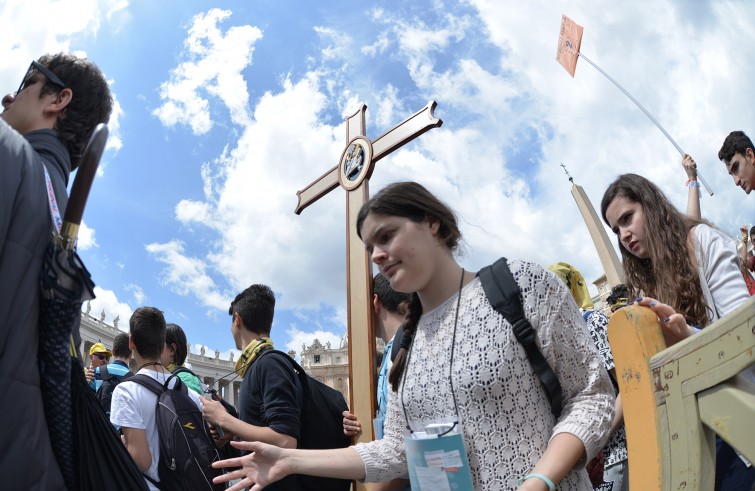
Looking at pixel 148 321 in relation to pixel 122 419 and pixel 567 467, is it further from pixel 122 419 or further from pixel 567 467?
pixel 567 467

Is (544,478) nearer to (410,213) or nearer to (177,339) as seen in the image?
(410,213)

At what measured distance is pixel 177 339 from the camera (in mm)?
4469

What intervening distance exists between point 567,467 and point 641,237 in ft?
4.21

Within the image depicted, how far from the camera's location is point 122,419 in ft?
9.66

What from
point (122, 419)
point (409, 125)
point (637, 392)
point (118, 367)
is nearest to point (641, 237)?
point (637, 392)

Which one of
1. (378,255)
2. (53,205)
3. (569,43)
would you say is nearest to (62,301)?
(53,205)

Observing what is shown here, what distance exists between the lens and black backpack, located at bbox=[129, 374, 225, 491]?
9.50 ft

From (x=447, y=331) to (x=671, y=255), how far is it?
109 cm

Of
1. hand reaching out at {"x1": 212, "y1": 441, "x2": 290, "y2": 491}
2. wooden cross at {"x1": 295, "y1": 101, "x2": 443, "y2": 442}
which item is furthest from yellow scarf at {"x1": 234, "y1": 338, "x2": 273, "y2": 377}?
hand reaching out at {"x1": 212, "y1": 441, "x2": 290, "y2": 491}

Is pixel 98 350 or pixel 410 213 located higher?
pixel 98 350

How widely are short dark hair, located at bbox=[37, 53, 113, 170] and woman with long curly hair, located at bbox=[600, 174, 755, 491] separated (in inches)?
73.9

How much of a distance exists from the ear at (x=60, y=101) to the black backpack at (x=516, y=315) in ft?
4.49

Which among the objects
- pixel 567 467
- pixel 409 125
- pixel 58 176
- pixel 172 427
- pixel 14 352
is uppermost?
pixel 409 125

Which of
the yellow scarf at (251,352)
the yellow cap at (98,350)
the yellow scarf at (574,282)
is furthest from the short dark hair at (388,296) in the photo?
the yellow cap at (98,350)
